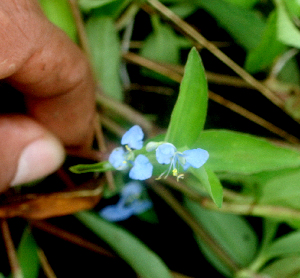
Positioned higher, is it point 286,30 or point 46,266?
point 286,30

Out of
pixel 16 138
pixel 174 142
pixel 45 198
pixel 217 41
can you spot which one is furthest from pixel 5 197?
pixel 217 41

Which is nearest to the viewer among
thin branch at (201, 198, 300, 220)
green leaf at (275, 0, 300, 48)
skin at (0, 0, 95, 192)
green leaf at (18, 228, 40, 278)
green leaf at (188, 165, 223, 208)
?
green leaf at (188, 165, 223, 208)

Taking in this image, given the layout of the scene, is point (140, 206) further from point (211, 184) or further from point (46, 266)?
point (211, 184)

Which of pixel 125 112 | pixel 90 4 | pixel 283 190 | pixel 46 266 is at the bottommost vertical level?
pixel 46 266

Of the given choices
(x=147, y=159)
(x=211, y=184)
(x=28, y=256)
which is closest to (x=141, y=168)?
(x=147, y=159)

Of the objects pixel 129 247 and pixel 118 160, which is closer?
pixel 118 160

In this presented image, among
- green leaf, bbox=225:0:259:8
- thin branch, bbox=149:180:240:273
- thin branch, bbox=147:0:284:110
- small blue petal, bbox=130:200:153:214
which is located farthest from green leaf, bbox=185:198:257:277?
green leaf, bbox=225:0:259:8

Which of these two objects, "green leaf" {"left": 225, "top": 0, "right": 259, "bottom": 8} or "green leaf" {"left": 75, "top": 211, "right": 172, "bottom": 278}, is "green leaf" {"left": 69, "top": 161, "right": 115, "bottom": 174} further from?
"green leaf" {"left": 225, "top": 0, "right": 259, "bottom": 8}
